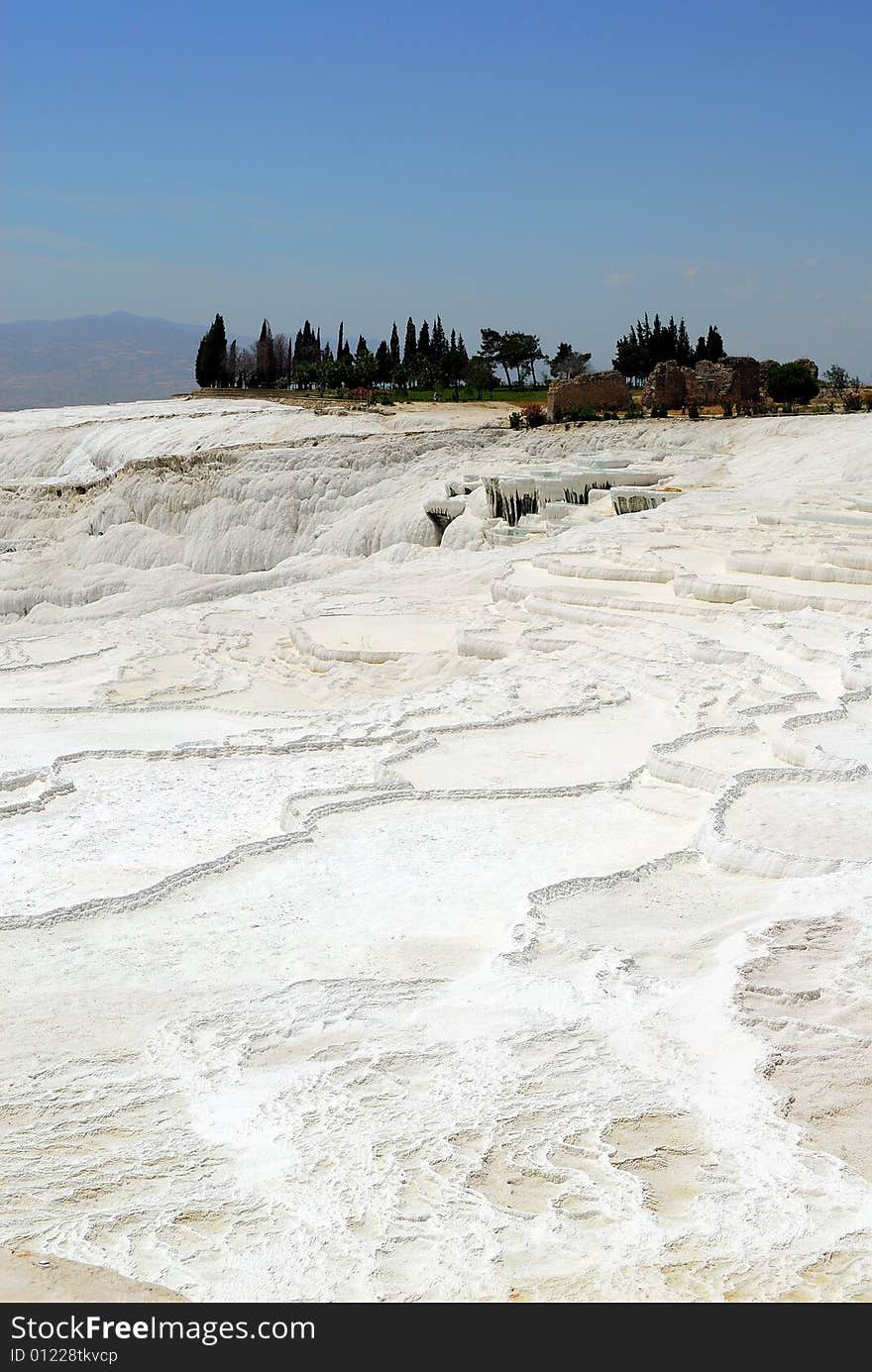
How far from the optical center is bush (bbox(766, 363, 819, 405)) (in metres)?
24.4

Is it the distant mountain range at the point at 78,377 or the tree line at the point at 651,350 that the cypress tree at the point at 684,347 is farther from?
the distant mountain range at the point at 78,377

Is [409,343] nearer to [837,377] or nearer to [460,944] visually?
[837,377]

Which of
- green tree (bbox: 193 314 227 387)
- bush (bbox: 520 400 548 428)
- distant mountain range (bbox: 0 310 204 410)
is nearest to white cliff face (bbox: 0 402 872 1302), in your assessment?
bush (bbox: 520 400 548 428)

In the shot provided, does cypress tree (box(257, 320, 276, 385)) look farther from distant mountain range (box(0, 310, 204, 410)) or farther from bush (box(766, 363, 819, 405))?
distant mountain range (box(0, 310, 204, 410))

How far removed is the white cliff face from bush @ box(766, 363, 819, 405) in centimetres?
1407

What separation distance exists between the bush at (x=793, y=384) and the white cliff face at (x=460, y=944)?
14072 mm

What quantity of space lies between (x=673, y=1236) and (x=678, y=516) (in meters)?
11.9

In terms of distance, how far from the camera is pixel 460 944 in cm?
445

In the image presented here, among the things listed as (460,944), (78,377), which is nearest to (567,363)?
(460,944)

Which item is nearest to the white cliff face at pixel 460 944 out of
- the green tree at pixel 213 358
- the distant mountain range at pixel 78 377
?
the green tree at pixel 213 358

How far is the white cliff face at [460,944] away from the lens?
9.42 feet

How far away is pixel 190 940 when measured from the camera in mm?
4555
